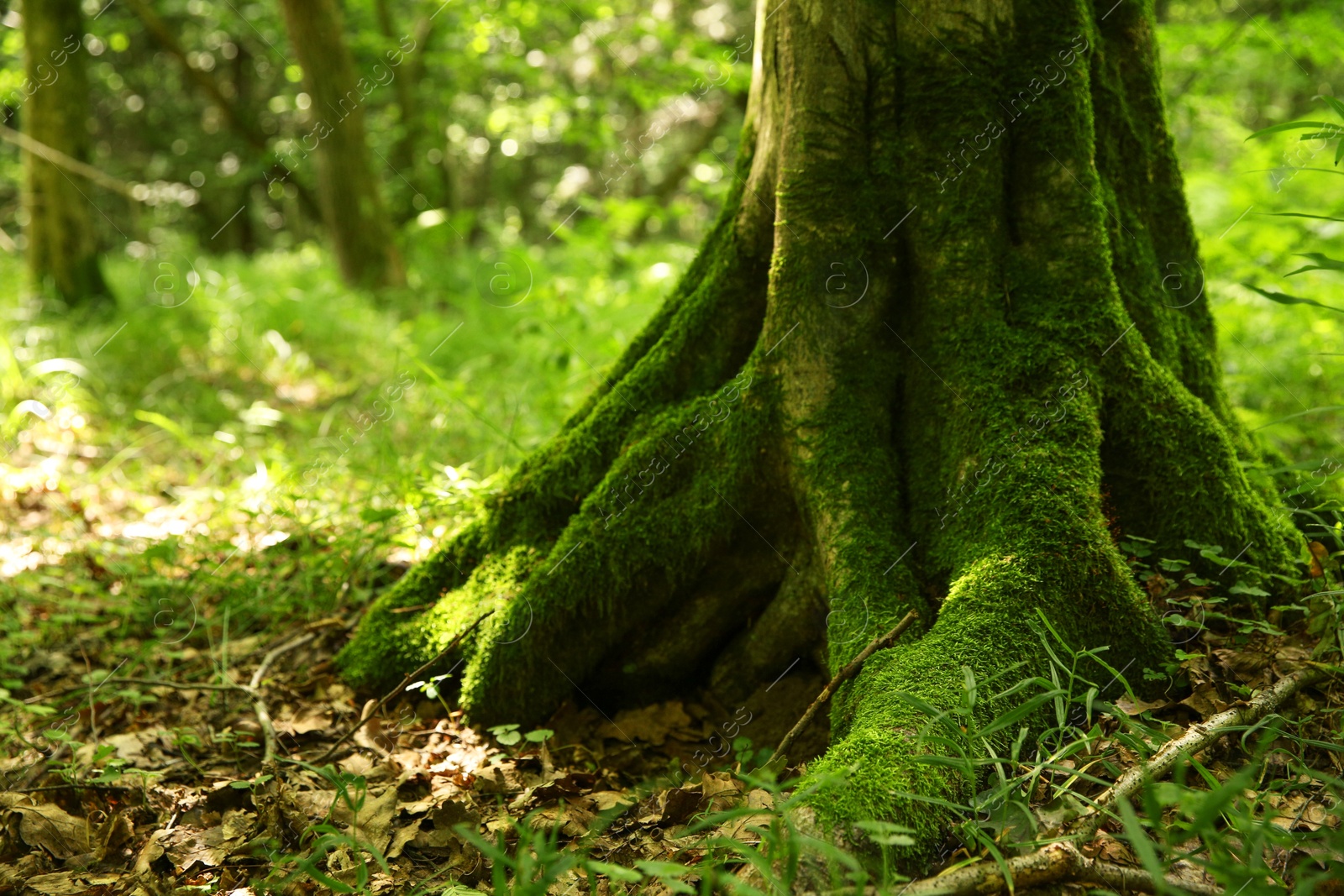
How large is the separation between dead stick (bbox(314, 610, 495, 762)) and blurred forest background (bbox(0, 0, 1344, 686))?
25.2 inches

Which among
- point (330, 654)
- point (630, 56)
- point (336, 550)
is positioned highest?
point (630, 56)

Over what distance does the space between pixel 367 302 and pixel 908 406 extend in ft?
25.1

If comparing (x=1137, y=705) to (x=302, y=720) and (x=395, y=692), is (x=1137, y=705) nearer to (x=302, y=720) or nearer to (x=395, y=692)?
(x=395, y=692)

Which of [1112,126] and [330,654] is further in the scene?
[330,654]

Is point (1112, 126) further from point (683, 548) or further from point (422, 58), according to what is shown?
point (422, 58)

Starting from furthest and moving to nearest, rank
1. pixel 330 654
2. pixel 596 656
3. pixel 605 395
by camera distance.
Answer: pixel 330 654, pixel 605 395, pixel 596 656

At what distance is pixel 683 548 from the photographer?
2.59 metres

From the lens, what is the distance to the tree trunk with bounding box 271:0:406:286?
887 centimetres

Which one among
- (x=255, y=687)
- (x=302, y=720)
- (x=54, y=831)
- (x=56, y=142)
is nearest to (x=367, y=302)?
(x=56, y=142)

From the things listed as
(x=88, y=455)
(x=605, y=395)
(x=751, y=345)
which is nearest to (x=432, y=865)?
(x=605, y=395)

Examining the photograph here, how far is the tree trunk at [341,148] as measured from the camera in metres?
8.87

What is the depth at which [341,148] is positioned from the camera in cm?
939

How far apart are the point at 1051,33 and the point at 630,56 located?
8.48m

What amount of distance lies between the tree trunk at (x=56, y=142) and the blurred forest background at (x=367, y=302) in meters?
0.02
